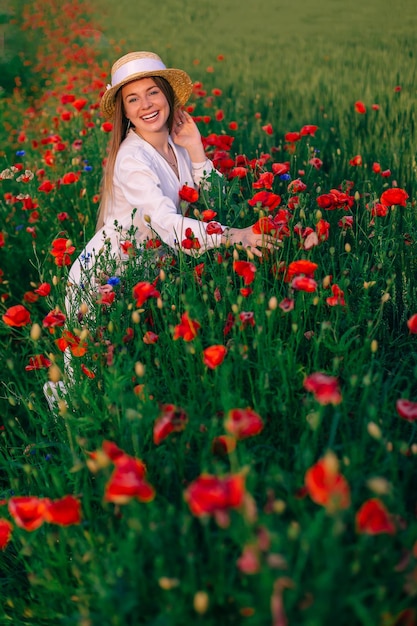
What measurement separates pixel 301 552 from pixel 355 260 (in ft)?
5.10

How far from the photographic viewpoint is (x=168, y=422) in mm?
1438

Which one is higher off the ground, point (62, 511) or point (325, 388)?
point (325, 388)

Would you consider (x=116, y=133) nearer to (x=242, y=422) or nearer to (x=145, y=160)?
(x=145, y=160)

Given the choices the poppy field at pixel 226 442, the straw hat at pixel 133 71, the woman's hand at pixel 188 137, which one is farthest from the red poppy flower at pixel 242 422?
the woman's hand at pixel 188 137

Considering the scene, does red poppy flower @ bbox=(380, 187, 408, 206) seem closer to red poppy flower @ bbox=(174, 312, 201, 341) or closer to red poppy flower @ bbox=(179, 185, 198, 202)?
red poppy flower @ bbox=(179, 185, 198, 202)

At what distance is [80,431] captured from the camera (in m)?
1.98

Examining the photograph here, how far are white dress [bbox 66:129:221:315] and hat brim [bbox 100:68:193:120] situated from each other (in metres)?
0.20

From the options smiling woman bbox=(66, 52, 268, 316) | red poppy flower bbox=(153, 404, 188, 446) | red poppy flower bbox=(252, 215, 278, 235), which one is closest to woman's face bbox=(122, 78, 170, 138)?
smiling woman bbox=(66, 52, 268, 316)

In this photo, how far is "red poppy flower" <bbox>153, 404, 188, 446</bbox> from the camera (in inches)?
56.4

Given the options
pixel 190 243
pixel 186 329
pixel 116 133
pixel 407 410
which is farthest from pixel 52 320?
pixel 116 133

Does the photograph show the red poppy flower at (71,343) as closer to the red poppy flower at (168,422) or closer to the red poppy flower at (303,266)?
the red poppy flower at (168,422)

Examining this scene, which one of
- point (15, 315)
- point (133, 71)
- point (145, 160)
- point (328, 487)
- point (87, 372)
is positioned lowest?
point (87, 372)

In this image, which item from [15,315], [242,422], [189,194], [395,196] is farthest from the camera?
[189,194]

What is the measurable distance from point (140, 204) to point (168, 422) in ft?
5.17
